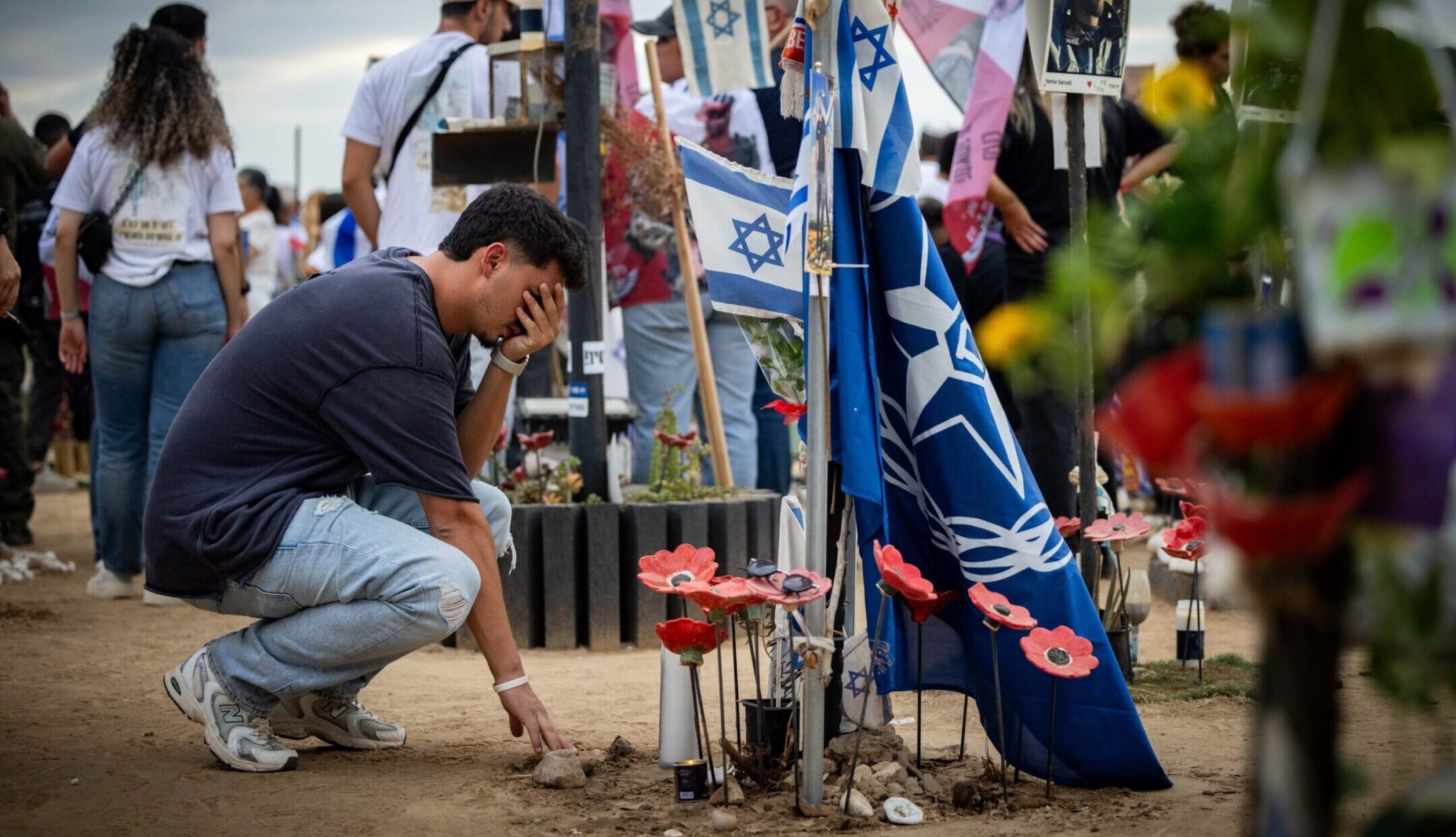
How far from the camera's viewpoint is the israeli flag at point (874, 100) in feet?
8.91

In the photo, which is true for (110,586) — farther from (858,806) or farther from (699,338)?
(858,806)

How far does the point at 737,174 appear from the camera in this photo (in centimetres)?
292

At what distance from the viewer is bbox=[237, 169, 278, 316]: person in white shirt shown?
973cm

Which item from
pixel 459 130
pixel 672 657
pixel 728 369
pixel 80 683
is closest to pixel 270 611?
pixel 672 657

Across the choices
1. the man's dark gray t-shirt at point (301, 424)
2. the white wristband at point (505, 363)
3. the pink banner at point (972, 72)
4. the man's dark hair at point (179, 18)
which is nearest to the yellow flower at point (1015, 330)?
the man's dark gray t-shirt at point (301, 424)

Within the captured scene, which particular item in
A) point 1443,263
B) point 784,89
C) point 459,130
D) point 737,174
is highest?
point 459,130

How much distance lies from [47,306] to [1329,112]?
24.1 ft

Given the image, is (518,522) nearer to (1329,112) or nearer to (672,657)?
(672,657)

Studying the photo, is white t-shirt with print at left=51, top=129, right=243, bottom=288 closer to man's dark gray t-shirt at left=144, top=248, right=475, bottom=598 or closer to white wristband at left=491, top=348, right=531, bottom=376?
man's dark gray t-shirt at left=144, top=248, right=475, bottom=598

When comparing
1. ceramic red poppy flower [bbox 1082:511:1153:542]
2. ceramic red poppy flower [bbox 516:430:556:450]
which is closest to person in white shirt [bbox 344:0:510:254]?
ceramic red poppy flower [bbox 516:430:556:450]

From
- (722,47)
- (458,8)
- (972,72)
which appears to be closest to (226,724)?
(458,8)

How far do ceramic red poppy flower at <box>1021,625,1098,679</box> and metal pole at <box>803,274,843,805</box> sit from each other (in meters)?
0.44

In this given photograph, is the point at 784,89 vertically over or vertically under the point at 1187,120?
over

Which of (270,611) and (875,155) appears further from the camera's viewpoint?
(270,611)
